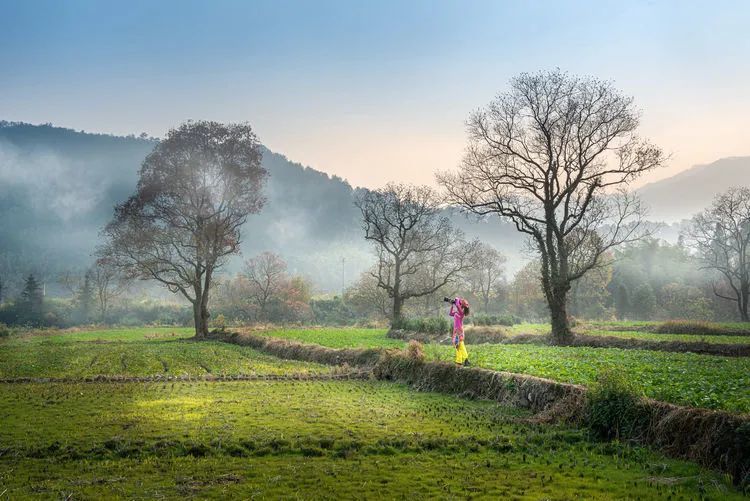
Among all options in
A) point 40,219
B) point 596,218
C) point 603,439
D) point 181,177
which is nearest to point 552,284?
point 596,218

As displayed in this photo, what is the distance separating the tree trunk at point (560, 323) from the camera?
116ft

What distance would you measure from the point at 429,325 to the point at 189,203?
26120mm

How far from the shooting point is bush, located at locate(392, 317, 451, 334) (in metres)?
45.0

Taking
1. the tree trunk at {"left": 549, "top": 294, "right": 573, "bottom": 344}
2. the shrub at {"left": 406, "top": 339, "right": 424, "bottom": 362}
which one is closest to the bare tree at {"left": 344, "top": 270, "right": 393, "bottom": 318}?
the tree trunk at {"left": 549, "top": 294, "right": 573, "bottom": 344}

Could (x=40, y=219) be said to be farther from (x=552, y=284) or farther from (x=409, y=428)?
(x=409, y=428)

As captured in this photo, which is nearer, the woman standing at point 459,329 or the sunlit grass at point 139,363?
the woman standing at point 459,329

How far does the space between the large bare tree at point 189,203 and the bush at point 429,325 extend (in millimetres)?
19493

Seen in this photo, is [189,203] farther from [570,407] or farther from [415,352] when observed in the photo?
[570,407]

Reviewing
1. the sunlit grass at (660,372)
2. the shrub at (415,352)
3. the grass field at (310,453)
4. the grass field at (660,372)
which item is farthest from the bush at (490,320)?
the grass field at (310,453)

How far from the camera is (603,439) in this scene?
11539mm

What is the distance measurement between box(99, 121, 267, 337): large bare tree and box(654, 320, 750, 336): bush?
39.6 m

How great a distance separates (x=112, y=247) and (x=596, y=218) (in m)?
45.2

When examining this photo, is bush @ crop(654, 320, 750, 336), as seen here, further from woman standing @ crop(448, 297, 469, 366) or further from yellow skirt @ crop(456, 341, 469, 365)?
yellow skirt @ crop(456, 341, 469, 365)

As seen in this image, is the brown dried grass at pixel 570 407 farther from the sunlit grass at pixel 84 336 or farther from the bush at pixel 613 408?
the sunlit grass at pixel 84 336
